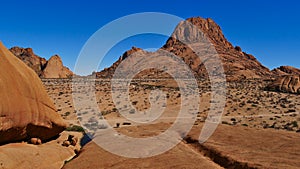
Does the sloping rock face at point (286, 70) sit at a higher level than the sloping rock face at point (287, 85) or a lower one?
higher

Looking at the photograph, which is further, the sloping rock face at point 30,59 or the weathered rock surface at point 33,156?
the sloping rock face at point 30,59

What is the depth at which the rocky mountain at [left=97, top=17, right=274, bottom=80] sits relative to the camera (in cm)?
13638

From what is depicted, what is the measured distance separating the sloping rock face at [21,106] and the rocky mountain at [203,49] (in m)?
111

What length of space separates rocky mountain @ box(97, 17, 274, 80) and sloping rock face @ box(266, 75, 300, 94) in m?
58.1

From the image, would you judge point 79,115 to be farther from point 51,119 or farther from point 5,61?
point 5,61

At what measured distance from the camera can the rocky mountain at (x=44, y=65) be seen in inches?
4968

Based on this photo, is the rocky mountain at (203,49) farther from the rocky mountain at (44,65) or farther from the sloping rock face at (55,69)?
the rocky mountain at (44,65)

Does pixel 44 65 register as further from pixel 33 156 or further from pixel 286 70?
pixel 33 156

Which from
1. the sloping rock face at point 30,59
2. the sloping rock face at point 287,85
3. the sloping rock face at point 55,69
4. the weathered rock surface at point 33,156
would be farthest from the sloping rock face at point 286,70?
the weathered rock surface at point 33,156

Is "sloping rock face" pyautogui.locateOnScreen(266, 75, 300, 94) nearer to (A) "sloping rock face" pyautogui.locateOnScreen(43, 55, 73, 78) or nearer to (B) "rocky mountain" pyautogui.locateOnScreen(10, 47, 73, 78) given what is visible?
(A) "sloping rock face" pyautogui.locateOnScreen(43, 55, 73, 78)

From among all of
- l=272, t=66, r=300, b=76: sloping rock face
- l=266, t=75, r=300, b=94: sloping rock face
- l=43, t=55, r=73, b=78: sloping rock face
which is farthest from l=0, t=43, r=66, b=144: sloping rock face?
l=272, t=66, r=300, b=76: sloping rock face

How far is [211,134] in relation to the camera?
19.9 meters

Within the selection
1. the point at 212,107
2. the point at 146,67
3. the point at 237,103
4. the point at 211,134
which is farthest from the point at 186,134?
the point at 146,67

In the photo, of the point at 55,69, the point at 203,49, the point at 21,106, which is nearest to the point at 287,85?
the point at 21,106
